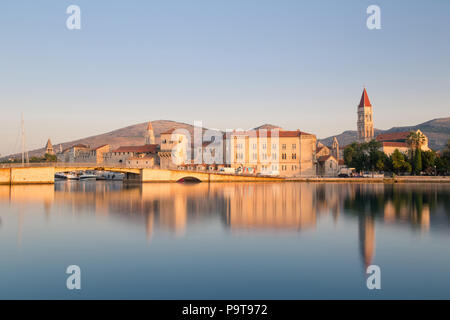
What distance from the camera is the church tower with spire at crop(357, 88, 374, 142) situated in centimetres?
13588

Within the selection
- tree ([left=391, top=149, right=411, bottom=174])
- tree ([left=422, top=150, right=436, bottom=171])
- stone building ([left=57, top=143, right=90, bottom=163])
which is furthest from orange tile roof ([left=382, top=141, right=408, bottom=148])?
stone building ([left=57, top=143, right=90, bottom=163])

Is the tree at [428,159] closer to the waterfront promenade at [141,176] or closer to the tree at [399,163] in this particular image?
the tree at [399,163]

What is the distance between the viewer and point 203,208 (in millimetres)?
28672

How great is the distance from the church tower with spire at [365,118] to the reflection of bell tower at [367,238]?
120m

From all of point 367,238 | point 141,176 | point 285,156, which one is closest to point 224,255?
point 367,238

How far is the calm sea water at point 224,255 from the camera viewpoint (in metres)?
10.1

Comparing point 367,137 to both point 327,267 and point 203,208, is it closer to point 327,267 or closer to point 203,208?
point 203,208

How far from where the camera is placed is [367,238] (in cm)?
1694

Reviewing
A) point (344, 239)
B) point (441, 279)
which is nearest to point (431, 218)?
point (344, 239)

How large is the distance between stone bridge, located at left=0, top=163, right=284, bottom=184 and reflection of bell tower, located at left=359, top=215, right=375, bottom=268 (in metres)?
46.0

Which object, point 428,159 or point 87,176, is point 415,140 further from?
point 87,176

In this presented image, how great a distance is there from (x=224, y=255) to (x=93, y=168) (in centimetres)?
5021

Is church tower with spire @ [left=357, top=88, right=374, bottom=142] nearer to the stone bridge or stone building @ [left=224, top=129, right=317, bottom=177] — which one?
stone building @ [left=224, top=129, right=317, bottom=177]
